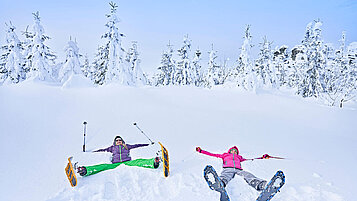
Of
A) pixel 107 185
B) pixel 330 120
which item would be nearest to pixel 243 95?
pixel 330 120

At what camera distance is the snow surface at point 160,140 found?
4.30 metres

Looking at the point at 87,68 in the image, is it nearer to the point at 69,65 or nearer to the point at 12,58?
the point at 69,65

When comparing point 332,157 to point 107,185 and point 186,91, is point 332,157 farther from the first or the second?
point 186,91

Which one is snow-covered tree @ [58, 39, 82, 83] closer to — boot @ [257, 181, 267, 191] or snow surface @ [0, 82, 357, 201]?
snow surface @ [0, 82, 357, 201]

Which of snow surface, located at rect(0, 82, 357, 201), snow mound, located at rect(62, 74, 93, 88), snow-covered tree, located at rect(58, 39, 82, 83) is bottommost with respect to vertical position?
snow surface, located at rect(0, 82, 357, 201)

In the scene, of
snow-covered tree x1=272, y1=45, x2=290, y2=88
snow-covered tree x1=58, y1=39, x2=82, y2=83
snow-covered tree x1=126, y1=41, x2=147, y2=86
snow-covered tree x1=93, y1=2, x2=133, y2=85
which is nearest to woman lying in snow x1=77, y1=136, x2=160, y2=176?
snow-covered tree x1=93, y1=2, x2=133, y2=85

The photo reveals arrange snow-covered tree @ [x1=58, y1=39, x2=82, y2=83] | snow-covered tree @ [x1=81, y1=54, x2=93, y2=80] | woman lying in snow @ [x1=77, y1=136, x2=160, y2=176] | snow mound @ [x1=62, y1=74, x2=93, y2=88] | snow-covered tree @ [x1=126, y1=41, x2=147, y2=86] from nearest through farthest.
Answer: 1. woman lying in snow @ [x1=77, y1=136, x2=160, y2=176]
2. snow mound @ [x1=62, y1=74, x2=93, y2=88]
3. snow-covered tree @ [x1=58, y1=39, x2=82, y2=83]
4. snow-covered tree @ [x1=126, y1=41, x2=147, y2=86]
5. snow-covered tree @ [x1=81, y1=54, x2=93, y2=80]

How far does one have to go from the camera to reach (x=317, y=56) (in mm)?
24703

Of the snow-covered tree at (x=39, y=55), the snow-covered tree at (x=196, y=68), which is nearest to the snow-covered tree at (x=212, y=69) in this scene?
the snow-covered tree at (x=196, y=68)

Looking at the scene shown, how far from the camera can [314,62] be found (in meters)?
25.0

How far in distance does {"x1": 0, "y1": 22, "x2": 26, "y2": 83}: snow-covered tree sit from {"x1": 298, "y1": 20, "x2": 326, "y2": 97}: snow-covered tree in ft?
114

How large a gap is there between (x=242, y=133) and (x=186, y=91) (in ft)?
29.5

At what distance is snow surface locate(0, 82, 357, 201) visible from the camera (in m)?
4.30

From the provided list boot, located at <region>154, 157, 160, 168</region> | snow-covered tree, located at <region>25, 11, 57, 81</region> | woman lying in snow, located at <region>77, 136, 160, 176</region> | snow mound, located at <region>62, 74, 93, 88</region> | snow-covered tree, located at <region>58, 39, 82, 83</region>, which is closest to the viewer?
woman lying in snow, located at <region>77, 136, 160, 176</region>
